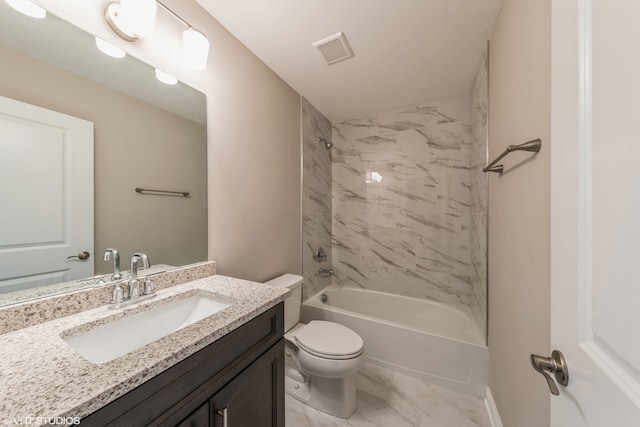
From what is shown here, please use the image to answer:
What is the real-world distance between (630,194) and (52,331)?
133 cm

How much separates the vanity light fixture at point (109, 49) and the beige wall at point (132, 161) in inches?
6.1

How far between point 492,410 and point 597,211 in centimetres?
171

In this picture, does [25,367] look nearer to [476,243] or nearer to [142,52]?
[142,52]

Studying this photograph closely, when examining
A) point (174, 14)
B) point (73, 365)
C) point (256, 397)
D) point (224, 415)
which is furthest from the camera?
point (174, 14)

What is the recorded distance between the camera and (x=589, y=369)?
0.37 m

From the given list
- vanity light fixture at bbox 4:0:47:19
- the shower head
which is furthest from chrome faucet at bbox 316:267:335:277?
vanity light fixture at bbox 4:0:47:19

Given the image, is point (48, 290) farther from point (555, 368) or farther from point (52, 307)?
point (555, 368)

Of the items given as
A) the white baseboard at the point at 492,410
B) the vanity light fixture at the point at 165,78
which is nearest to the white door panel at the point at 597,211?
the white baseboard at the point at 492,410

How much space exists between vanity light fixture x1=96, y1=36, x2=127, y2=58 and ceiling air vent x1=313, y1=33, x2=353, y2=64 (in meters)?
1.08

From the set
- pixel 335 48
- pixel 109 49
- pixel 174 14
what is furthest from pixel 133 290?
pixel 335 48

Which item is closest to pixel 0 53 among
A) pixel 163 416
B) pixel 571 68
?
pixel 163 416

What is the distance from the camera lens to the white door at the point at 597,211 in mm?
300

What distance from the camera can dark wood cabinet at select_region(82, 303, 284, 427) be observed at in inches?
20.7

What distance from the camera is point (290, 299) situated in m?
1.73
